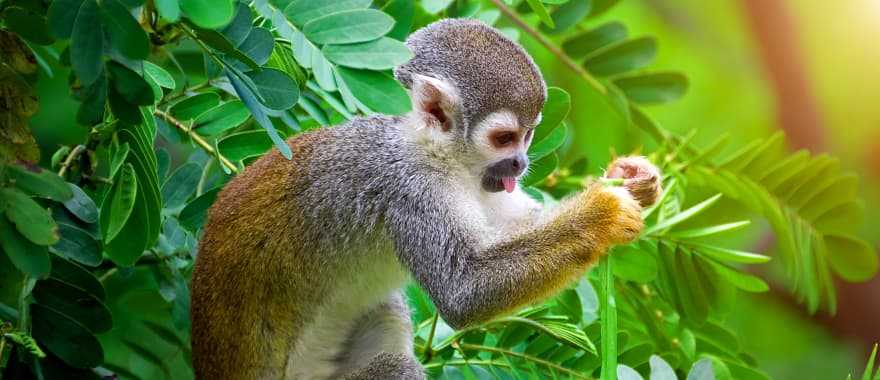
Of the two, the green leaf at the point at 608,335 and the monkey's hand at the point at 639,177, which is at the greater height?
the monkey's hand at the point at 639,177

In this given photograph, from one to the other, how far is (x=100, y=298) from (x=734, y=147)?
4786mm

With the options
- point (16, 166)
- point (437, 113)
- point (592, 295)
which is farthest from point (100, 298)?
point (592, 295)

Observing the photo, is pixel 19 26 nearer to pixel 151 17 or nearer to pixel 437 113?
pixel 151 17

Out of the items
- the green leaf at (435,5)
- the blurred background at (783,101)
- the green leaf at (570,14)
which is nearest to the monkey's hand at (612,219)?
the green leaf at (435,5)

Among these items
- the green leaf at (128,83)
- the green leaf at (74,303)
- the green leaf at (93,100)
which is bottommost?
the green leaf at (74,303)

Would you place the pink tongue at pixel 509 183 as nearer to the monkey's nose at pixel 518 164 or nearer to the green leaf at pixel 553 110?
the monkey's nose at pixel 518 164

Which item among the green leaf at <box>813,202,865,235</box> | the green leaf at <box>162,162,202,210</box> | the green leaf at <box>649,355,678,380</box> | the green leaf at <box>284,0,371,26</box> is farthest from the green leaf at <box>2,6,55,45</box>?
the green leaf at <box>813,202,865,235</box>

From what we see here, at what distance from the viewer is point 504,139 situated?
92.5 inches

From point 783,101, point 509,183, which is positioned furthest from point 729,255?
point 783,101

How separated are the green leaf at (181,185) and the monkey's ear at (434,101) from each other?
1.85 ft

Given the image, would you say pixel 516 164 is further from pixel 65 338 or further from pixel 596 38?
pixel 65 338

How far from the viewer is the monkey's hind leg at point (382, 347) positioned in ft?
7.59

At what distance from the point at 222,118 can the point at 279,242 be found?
1.09ft

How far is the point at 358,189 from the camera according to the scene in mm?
2445
